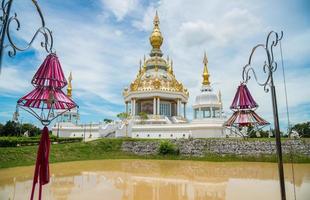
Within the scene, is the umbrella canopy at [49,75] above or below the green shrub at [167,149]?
above

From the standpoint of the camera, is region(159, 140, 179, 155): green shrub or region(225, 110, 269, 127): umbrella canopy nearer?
region(225, 110, 269, 127): umbrella canopy

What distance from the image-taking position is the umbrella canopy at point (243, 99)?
786 centimetres

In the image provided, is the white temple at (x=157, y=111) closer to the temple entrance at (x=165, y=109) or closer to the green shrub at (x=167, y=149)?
the temple entrance at (x=165, y=109)

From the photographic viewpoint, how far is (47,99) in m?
5.54

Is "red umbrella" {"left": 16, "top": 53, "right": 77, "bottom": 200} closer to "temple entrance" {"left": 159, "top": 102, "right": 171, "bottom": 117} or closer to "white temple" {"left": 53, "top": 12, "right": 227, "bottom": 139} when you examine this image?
"white temple" {"left": 53, "top": 12, "right": 227, "bottom": 139}

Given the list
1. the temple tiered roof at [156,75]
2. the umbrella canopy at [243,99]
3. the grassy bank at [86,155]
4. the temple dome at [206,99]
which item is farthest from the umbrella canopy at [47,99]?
the temple tiered roof at [156,75]

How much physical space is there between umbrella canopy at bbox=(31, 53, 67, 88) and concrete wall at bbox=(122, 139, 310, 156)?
19.6 meters

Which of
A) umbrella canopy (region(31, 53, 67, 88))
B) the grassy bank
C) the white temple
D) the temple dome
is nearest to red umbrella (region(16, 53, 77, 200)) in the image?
umbrella canopy (region(31, 53, 67, 88))

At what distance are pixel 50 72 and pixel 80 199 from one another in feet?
21.2

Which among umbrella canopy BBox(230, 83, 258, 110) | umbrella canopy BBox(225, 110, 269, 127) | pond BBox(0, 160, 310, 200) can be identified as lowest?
pond BBox(0, 160, 310, 200)

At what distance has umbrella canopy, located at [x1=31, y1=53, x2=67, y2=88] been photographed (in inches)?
217

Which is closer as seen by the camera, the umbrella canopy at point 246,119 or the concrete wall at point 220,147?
the umbrella canopy at point 246,119

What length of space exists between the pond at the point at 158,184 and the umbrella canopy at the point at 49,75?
5758 mm

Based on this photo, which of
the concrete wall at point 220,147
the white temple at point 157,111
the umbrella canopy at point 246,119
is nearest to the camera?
the umbrella canopy at point 246,119
